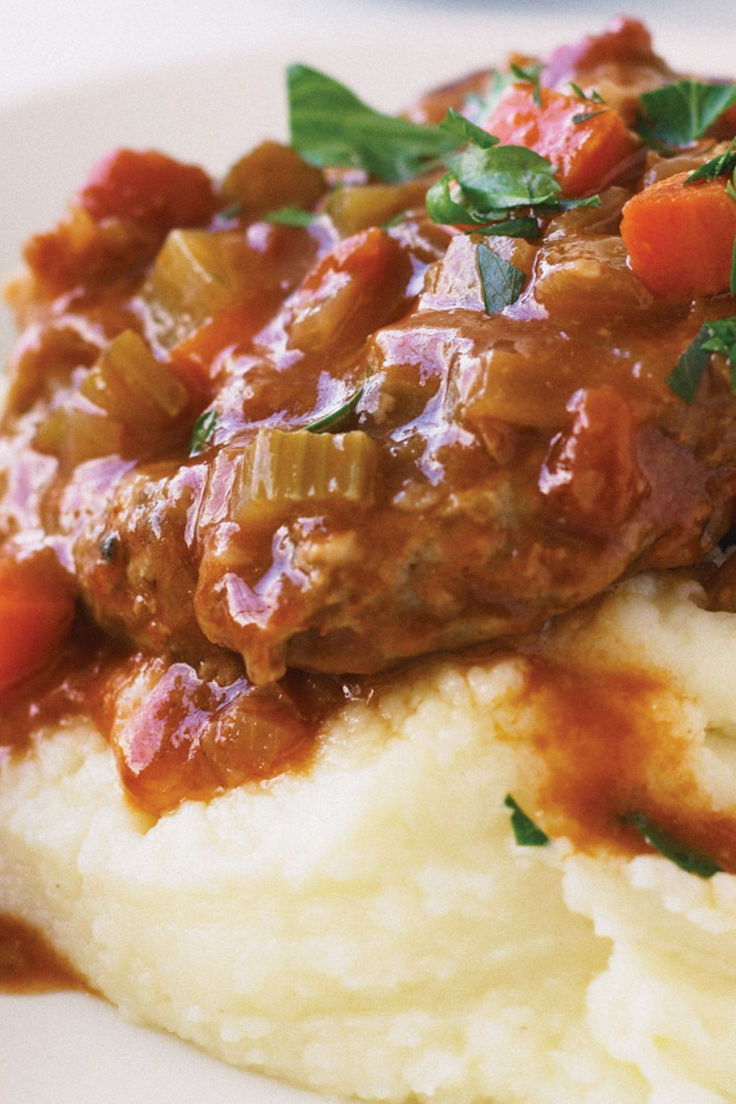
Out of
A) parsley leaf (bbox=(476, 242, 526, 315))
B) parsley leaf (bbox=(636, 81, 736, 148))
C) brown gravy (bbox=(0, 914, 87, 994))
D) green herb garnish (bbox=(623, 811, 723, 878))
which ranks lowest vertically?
brown gravy (bbox=(0, 914, 87, 994))

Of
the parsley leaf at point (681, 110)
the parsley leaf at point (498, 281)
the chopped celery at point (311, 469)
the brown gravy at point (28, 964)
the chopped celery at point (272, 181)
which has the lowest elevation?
the brown gravy at point (28, 964)

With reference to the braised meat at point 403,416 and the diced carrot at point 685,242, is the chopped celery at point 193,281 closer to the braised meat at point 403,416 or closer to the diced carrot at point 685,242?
the braised meat at point 403,416

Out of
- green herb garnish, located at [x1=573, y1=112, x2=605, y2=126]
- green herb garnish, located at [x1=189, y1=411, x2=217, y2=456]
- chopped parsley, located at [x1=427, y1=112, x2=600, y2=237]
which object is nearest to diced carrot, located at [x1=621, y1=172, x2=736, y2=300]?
chopped parsley, located at [x1=427, y1=112, x2=600, y2=237]

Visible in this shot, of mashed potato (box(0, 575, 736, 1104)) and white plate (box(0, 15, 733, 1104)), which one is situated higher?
white plate (box(0, 15, 733, 1104))

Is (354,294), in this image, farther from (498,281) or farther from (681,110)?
(681,110)

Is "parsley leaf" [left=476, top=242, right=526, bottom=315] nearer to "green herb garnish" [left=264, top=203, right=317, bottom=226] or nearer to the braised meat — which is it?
the braised meat

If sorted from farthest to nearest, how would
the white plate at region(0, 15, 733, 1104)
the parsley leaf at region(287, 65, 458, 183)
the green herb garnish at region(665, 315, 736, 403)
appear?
the white plate at region(0, 15, 733, 1104) < the parsley leaf at region(287, 65, 458, 183) < the green herb garnish at region(665, 315, 736, 403)

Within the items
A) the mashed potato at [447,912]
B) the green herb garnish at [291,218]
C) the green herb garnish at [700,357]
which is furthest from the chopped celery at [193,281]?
the green herb garnish at [700,357]

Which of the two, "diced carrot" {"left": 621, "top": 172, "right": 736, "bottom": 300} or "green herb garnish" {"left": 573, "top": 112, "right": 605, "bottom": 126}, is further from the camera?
"green herb garnish" {"left": 573, "top": 112, "right": 605, "bottom": 126}
